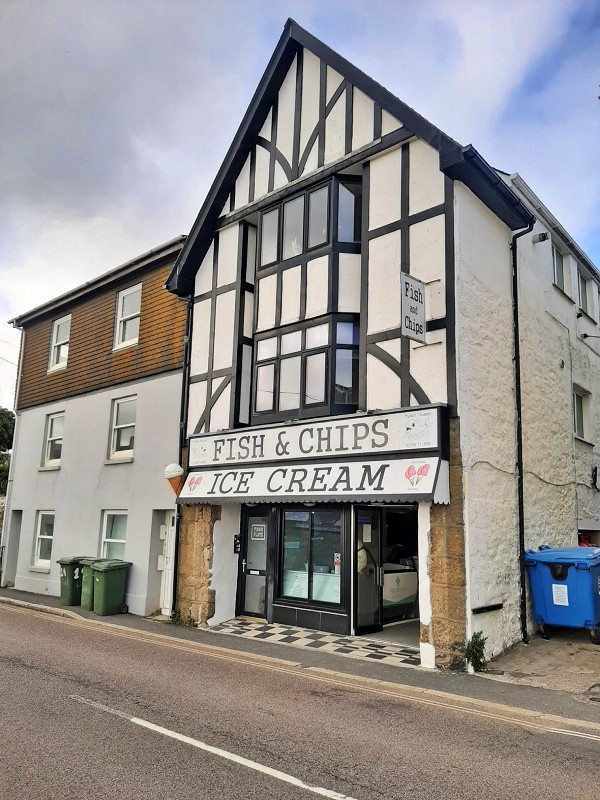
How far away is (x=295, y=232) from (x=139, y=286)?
218 inches

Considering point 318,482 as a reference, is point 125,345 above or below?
above

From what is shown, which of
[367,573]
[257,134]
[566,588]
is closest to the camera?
[566,588]

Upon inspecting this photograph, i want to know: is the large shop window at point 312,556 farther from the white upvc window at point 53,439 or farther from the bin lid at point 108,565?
the white upvc window at point 53,439

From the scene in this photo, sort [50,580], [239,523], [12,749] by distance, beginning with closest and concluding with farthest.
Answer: [12,749] < [239,523] < [50,580]

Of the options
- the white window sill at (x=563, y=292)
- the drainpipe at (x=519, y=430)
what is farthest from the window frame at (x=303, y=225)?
the white window sill at (x=563, y=292)

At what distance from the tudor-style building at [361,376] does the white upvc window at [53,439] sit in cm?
613

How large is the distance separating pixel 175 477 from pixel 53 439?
6688 mm

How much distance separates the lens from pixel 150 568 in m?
13.7

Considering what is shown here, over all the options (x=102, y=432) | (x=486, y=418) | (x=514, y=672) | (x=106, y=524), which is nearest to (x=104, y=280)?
(x=102, y=432)

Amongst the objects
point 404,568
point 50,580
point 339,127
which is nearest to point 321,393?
point 404,568

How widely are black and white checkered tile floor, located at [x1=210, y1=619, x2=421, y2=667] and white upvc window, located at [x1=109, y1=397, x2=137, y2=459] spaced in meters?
5.29

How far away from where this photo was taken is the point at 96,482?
1583 centimetres

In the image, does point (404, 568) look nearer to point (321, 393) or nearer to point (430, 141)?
point (321, 393)

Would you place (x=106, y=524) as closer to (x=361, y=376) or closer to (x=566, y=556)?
(x=361, y=376)
